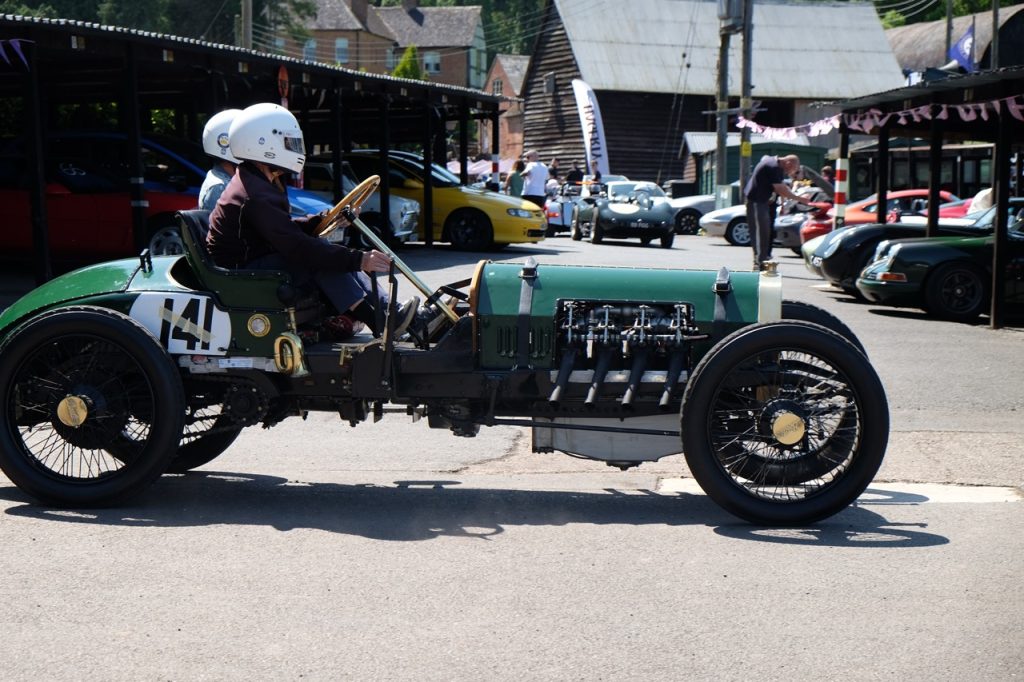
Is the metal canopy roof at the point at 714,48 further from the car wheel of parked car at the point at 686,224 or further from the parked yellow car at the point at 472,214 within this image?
the parked yellow car at the point at 472,214

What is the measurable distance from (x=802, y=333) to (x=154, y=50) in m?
13.6

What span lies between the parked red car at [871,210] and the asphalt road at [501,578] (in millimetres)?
16848

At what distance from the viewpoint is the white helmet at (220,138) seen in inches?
253

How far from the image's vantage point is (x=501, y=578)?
485 cm

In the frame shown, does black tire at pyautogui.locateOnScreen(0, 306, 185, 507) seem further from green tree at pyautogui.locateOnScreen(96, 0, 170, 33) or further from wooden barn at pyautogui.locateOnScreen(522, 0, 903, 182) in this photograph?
green tree at pyautogui.locateOnScreen(96, 0, 170, 33)

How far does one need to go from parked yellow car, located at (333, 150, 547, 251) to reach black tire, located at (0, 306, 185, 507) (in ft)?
57.1

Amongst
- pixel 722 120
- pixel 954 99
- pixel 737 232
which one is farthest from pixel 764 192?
pixel 722 120

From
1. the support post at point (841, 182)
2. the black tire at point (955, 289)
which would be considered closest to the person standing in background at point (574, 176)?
the support post at point (841, 182)

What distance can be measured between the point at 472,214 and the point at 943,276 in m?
10.4

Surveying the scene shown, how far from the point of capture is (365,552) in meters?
5.18

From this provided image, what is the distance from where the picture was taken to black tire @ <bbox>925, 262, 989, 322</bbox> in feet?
48.3

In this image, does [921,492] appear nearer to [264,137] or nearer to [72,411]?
[264,137]

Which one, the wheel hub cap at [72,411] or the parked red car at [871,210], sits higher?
the parked red car at [871,210]

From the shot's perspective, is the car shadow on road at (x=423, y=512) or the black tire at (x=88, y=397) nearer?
the car shadow on road at (x=423, y=512)
